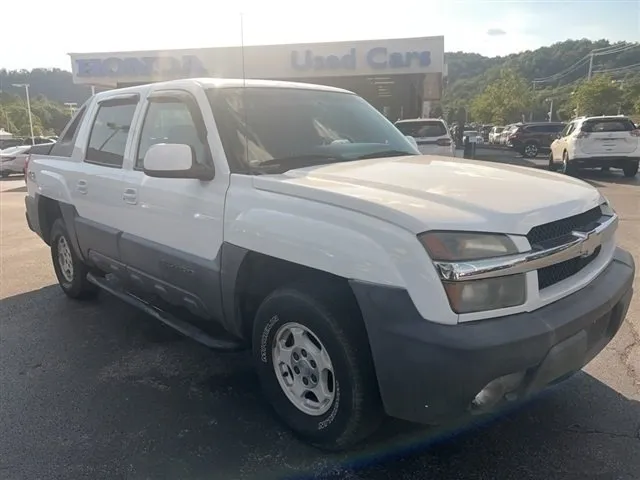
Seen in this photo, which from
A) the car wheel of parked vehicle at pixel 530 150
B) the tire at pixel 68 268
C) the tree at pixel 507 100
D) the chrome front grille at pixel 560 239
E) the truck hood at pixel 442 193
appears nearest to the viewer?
the truck hood at pixel 442 193

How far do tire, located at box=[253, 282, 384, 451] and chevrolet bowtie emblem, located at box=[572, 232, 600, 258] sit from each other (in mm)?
1111

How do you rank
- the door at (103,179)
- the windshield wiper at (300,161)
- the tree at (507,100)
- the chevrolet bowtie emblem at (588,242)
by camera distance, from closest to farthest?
the chevrolet bowtie emblem at (588,242)
the windshield wiper at (300,161)
the door at (103,179)
the tree at (507,100)

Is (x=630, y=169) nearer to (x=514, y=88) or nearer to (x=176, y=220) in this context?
(x=176, y=220)

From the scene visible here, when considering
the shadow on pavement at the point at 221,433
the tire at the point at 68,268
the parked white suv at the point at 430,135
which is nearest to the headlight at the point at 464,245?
the shadow on pavement at the point at 221,433

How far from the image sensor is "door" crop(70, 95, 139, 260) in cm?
423

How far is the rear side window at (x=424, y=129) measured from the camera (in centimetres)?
1492

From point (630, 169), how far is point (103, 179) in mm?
15632

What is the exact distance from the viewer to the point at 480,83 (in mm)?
97562

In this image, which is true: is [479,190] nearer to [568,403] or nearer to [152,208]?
[568,403]

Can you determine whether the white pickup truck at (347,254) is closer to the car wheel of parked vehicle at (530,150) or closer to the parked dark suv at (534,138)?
the car wheel of parked vehicle at (530,150)

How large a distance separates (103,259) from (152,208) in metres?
1.09

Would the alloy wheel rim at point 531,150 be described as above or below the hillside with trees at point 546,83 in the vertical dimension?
below

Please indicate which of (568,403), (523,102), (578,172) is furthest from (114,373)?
(523,102)

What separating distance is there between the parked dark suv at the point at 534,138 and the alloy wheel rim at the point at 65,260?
1001 inches
